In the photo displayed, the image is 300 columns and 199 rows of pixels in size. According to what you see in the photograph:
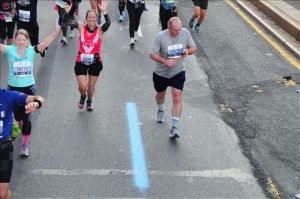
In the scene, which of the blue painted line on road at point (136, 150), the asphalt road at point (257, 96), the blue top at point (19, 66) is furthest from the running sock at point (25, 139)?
the asphalt road at point (257, 96)

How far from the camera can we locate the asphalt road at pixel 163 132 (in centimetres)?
634

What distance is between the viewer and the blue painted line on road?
643cm

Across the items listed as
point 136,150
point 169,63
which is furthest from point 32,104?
point 169,63

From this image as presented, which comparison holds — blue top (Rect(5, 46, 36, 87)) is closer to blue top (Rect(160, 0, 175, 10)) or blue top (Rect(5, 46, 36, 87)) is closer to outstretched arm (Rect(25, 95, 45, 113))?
outstretched arm (Rect(25, 95, 45, 113))

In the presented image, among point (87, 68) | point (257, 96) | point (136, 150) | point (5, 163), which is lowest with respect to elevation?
point (136, 150)

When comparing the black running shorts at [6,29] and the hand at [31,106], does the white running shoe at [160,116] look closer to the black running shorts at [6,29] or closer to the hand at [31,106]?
the hand at [31,106]

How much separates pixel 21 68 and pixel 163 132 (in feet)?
7.69

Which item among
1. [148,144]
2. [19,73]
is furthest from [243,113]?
[19,73]

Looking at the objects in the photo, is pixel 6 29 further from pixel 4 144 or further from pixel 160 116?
pixel 4 144

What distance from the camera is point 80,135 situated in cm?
764

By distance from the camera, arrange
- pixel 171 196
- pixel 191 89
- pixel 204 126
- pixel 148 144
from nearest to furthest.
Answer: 1. pixel 171 196
2. pixel 148 144
3. pixel 204 126
4. pixel 191 89

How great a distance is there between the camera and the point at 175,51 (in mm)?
7426

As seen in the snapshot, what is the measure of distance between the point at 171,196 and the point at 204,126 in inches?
86.4

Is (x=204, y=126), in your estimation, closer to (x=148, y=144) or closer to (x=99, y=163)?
(x=148, y=144)
